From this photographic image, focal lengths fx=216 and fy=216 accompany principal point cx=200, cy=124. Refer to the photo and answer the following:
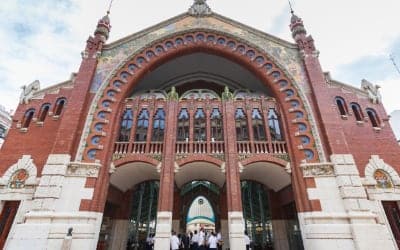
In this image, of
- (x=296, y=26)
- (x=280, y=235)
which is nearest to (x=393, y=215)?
(x=280, y=235)

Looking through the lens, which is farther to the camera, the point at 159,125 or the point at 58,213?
the point at 159,125

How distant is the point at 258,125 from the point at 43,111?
51.5 feet

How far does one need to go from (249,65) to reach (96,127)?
12.4 m

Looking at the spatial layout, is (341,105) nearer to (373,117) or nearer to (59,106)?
(373,117)

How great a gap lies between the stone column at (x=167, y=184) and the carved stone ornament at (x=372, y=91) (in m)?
14.5

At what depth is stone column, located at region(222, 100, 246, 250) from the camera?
11625mm

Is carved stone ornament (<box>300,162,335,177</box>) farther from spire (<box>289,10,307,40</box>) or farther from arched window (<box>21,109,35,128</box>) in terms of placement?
arched window (<box>21,109,35,128</box>)

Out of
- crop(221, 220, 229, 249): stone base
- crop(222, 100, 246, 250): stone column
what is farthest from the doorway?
crop(221, 220, 229, 249): stone base

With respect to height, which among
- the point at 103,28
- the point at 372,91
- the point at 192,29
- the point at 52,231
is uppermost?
the point at 192,29

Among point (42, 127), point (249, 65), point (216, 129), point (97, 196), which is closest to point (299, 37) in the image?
point (249, 65)

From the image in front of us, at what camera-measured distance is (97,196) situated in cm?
1262

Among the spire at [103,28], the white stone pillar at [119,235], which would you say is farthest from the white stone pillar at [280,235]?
the spire at [103,28]

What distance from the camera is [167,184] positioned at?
511 inches

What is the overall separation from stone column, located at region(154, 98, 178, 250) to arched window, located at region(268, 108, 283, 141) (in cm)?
677
